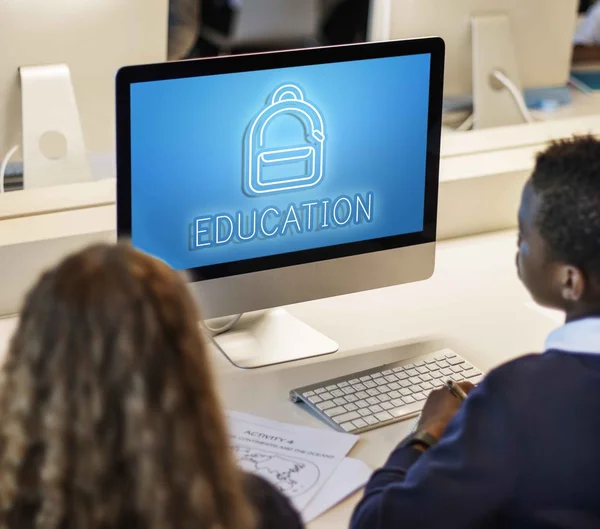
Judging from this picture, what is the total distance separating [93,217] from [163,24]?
1.66ft

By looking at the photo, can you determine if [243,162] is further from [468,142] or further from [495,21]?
[495,21]

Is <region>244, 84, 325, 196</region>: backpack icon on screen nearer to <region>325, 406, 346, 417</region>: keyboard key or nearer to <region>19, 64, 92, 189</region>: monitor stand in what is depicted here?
<region>325, 406, 346, 417</region>: keyboard key

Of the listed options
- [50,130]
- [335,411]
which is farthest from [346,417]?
[50,130]

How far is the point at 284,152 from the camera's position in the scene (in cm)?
140

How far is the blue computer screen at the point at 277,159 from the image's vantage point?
1324 mm

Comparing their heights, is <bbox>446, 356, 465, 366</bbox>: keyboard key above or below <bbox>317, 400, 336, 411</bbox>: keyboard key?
above

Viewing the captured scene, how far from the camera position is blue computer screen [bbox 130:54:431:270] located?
1324 mm

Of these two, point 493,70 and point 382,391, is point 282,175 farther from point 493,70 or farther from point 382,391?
point 493,70

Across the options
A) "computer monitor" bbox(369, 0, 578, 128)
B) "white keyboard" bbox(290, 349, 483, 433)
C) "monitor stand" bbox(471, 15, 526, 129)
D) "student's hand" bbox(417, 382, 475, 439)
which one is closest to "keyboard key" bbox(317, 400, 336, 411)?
"white keyboard" bbox(290, 349, 483, 433)

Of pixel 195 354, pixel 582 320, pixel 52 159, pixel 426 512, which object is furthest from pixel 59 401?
pixel 52 159

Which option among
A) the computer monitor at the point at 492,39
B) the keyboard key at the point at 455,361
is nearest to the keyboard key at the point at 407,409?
the keyboard key at the point at 455,361

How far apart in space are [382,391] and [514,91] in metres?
1.18

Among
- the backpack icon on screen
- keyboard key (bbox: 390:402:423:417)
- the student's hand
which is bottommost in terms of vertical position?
keyboard key (bbox: 390:402:423:417)

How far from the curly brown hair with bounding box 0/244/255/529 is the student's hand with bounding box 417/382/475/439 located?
0.50m
